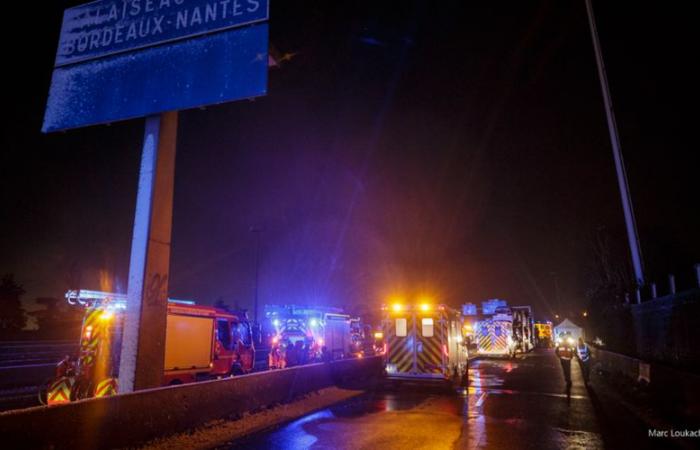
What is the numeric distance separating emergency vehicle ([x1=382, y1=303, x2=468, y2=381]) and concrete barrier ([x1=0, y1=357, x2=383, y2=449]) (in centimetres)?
458

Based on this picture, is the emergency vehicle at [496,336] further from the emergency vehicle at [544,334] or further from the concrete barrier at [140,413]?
the emergency vehicle at [544,334]

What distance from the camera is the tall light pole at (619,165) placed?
1897 centimetres

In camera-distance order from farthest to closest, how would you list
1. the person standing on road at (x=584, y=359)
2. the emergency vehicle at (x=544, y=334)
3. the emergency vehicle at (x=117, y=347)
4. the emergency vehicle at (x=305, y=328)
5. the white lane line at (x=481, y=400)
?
the emergency vehicle at (x=544, y=334), the emergency vehicle at (x=305, y=328), the person standing on road at (x=584, y=359), the white lane line at (x=481, y=400), the emergency vehicle at (x=117, y=347)

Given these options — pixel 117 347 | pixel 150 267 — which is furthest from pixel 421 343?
pixel 150 267

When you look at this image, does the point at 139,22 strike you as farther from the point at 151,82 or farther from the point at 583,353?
the point at 583,353

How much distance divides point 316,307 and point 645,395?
46.0 feet

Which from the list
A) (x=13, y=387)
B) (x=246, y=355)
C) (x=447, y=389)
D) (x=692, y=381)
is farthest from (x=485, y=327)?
(x=13, y=387)

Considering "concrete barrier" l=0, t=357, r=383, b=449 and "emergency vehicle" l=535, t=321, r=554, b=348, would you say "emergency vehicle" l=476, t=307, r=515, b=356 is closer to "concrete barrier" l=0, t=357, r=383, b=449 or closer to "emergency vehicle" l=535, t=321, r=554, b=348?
"concrete barrier" l=0, t=357, r=383, b=449

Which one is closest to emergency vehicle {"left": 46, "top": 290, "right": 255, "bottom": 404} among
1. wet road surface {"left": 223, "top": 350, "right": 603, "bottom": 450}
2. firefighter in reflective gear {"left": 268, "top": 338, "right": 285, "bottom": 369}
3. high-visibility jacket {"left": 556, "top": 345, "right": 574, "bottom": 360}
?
wet road surface {"left": 223, "top": 350, "right": 603, "bottom": 450}

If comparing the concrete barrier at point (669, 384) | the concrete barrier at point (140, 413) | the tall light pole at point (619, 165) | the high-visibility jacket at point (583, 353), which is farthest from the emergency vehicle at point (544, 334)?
the concrete barrier at point (140, 413)

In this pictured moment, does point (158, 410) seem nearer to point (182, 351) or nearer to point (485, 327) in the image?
point (182, 351)

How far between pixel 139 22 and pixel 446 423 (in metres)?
10.9

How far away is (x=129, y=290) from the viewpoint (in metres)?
8.81

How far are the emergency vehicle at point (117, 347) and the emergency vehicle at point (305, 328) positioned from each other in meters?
7.38
